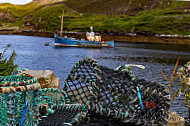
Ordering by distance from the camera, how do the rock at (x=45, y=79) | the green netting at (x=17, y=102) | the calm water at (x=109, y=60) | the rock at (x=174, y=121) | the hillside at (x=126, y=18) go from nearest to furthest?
the green netting at (x=17, y=102) < the rock at (x=174, y=121) < the rock at (x=45, y=79) < the calm water at (x=109, y=60) < the hillside at (x=126, y=18)

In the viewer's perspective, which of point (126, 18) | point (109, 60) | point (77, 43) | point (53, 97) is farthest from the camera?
point (126, 18)

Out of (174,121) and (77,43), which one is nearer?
(174,121)

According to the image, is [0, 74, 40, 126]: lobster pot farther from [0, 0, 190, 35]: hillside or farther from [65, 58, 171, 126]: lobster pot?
[0, 0, 190, 35]: hillside

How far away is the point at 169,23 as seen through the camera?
9162cm

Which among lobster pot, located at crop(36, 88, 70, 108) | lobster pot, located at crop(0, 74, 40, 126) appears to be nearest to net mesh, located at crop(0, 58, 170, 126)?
lobster pot, located at crop(0, 74, 40, 126)

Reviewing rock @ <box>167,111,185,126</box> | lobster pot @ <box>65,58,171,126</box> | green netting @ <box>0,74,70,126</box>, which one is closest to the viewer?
green netting @ <box>0,74,70,126</box>

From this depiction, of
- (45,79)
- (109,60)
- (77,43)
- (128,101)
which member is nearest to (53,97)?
(128,101)

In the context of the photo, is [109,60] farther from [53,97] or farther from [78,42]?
[53,97]

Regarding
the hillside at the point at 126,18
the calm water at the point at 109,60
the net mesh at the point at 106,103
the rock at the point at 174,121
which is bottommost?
the calm water at the point at 109,60

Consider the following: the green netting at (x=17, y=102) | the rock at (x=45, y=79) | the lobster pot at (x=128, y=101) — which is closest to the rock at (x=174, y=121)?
the lobster pot at (x=128, y=101)

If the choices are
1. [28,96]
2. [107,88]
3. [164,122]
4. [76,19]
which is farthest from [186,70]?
[76,19]

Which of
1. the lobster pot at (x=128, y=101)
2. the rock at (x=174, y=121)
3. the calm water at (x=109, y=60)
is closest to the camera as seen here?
the lobster pot at (x=128, y=101)

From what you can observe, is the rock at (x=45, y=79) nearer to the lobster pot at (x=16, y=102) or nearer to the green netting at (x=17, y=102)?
the green netting at (x=17, y=102)

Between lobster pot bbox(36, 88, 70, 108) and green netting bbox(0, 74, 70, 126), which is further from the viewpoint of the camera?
lobster pot bbox(36, 88, 70, 108)
